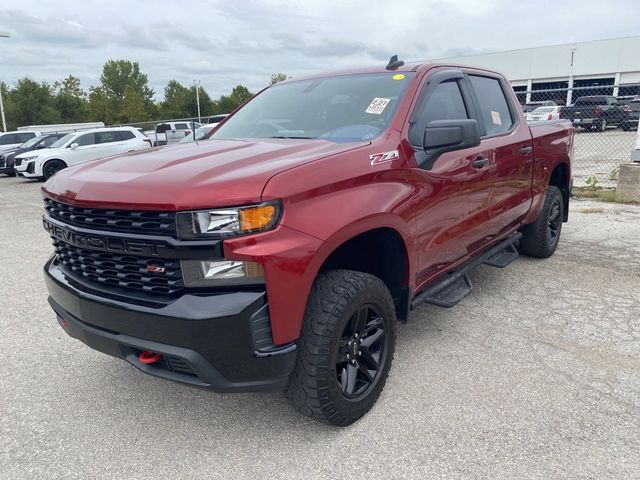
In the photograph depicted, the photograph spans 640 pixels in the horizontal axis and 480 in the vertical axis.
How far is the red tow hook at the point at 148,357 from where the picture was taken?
2361 mm

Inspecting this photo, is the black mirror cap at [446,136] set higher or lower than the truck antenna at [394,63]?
lower

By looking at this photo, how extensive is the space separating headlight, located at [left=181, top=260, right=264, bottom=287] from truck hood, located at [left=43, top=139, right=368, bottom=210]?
241 millimetres

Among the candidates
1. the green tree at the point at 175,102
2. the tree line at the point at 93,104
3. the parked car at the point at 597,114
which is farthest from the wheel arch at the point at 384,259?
the green tree at the point at 175,102

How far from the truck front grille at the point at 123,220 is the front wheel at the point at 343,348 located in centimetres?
75

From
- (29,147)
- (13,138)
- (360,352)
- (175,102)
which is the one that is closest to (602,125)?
(360,352)

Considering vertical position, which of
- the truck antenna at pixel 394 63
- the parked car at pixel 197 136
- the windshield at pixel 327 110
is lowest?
the parked car at pixel 197 136

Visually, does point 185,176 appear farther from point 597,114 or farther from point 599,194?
point 597,114

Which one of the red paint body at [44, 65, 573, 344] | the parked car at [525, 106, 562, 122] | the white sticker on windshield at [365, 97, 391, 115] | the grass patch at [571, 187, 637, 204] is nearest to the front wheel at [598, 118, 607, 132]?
the parked car at [525, 106, 562, 122]

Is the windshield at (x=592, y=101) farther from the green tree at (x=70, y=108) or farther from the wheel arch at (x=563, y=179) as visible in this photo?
the green tree at (x=70, y=108)

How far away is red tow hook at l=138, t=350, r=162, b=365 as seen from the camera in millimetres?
2361

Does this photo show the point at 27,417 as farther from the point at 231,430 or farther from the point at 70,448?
the point at 231,430

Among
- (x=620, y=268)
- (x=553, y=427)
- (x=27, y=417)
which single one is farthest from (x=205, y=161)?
(x=620, y=268)

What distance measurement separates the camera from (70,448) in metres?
2.56

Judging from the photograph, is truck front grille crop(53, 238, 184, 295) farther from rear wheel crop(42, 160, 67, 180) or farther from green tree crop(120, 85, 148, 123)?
green tree crop(120, 85, 148, 123)
